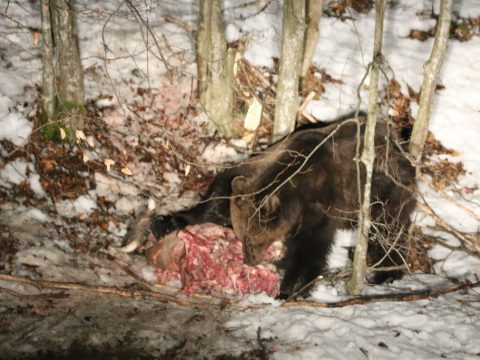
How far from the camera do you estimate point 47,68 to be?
5.65 meters

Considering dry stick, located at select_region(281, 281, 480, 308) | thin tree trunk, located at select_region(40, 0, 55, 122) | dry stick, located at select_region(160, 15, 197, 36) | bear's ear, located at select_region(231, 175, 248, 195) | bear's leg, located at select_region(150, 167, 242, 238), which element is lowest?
dry stick, located at select_region(281, 281, 480, 308)

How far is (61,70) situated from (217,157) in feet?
7.10

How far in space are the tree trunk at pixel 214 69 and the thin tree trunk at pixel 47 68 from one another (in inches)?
71.8

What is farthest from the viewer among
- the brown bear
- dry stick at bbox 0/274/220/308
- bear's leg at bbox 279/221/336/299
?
bear's leg at bbox 279/221/336/299

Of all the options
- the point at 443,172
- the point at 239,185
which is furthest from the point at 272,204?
the point at 443,172

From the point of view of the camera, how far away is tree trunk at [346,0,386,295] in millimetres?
4152

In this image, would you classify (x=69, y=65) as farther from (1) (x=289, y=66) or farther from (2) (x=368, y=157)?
(2) (x=368, y=157)

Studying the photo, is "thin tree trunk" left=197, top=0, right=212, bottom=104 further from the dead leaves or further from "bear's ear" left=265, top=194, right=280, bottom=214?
the dead leaves

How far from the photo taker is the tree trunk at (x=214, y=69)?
6.27 meters

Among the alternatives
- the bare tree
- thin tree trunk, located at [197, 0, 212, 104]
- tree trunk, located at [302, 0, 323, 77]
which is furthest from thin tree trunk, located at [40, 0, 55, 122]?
tree trunk, located at [302, 0, 323, 77]

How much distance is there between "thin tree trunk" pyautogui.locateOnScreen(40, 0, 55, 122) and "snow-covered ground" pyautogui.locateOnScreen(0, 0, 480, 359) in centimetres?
32

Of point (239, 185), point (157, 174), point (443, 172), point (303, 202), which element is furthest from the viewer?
point (443, 172)

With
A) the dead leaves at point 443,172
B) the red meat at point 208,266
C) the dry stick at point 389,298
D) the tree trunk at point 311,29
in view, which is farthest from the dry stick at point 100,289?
the tree trunk at point 311,29

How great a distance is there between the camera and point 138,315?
14.4 ft
